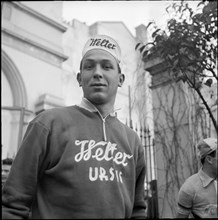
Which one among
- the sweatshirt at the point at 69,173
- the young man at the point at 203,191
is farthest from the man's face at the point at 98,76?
the young man at the point at 203,191

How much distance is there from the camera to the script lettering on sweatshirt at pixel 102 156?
109 centimetres

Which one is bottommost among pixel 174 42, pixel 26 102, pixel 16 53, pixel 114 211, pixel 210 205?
pixel 210 205

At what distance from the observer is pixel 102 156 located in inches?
45.6

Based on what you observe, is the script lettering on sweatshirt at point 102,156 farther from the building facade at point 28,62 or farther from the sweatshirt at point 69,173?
the building facade at point 28,62

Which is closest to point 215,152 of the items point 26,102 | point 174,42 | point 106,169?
point 174,42

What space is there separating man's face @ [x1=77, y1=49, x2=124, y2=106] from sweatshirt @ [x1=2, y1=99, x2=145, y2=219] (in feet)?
0.36

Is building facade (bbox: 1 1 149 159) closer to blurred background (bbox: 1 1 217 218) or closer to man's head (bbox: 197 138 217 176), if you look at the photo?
blurred background (bbox: 1 1 217 218)

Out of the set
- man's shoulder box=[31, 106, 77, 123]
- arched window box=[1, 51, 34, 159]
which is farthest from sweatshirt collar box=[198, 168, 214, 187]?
arched window box=[1, 51, 34, 159]

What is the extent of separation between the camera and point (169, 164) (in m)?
4.30

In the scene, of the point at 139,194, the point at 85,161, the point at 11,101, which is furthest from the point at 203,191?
the point at 11,101

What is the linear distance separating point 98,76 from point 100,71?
30 mm

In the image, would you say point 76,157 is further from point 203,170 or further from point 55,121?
point 203,170

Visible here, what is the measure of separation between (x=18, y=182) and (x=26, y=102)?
859 cm

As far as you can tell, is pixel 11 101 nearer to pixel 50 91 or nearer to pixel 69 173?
pixel 50 91
